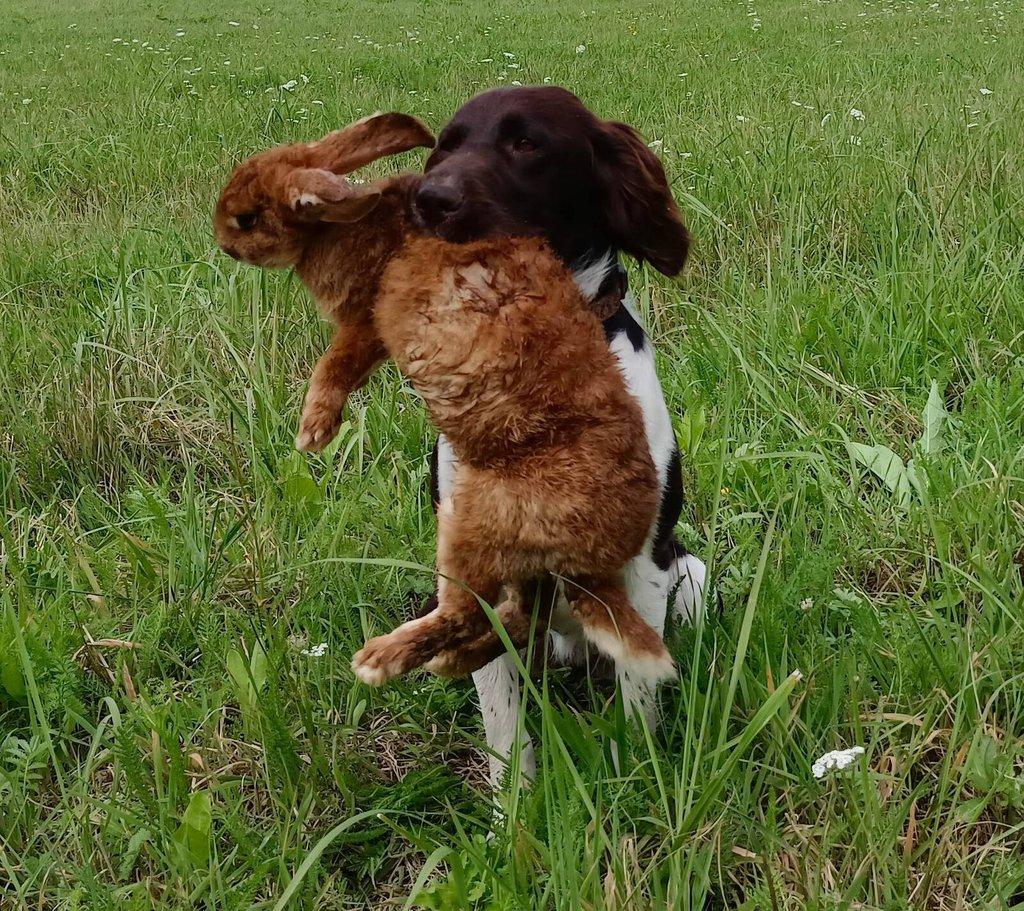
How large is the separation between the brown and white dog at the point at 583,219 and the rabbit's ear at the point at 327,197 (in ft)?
1.52

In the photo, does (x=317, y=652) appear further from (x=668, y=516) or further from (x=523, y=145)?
(x=523, y=145)

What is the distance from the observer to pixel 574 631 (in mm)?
2061

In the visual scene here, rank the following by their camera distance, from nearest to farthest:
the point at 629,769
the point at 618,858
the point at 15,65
Answer: the point at 618,858 → the point at 629,769 → the point at 15,65

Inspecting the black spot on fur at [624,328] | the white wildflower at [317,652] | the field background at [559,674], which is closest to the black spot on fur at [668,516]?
the field background at [559,674]

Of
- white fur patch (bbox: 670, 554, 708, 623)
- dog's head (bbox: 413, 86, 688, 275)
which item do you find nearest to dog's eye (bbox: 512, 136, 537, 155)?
dog's head (bbox: 413, 86, 688, 275)

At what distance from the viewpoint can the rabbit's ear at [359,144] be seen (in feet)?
4.92

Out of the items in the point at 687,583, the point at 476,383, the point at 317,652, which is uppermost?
the point at 476,383

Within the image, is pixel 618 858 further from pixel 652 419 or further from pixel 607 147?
pixel 607 147

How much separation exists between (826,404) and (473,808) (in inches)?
57.3

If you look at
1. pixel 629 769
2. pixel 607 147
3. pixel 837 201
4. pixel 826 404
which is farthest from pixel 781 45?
pixel 629 769

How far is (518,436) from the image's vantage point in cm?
134

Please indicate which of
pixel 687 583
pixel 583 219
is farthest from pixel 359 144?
pixel 687 583

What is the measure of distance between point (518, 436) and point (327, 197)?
42 centimetres

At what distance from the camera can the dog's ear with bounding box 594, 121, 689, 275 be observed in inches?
81.4
